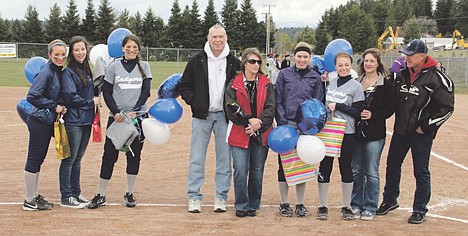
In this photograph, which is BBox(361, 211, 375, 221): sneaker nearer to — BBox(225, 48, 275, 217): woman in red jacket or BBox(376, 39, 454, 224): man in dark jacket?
BBox(376, 39, 454, 224): man in dark jacket

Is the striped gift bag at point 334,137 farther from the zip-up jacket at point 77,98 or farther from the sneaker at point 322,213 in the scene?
the zip-up jacket at point 77,98

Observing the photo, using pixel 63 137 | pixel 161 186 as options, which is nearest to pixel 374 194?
pixel 161 186

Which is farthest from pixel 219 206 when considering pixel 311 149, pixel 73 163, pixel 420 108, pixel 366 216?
pixel 420 108

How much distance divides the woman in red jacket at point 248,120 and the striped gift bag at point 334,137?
649 mm

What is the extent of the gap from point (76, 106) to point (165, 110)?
3.35 feet

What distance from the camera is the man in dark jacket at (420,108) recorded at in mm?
5824

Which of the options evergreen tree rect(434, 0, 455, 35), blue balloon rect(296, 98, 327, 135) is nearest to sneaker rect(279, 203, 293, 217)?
blue balloon rect(296, 98, 327, 135)

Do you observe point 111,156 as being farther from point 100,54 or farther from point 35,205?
point 100,54

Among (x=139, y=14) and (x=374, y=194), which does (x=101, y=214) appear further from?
(x=139, y=14)

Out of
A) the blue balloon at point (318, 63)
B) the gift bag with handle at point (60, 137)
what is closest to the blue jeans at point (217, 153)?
the blue balloon at point (318, 63)

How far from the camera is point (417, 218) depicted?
6.02 metres

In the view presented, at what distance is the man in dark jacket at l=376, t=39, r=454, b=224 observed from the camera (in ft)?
19.1

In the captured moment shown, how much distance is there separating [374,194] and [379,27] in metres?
108

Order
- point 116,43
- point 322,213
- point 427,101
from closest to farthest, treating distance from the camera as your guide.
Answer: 1. point 427,101
2. point 322,213
3. point 116,43
